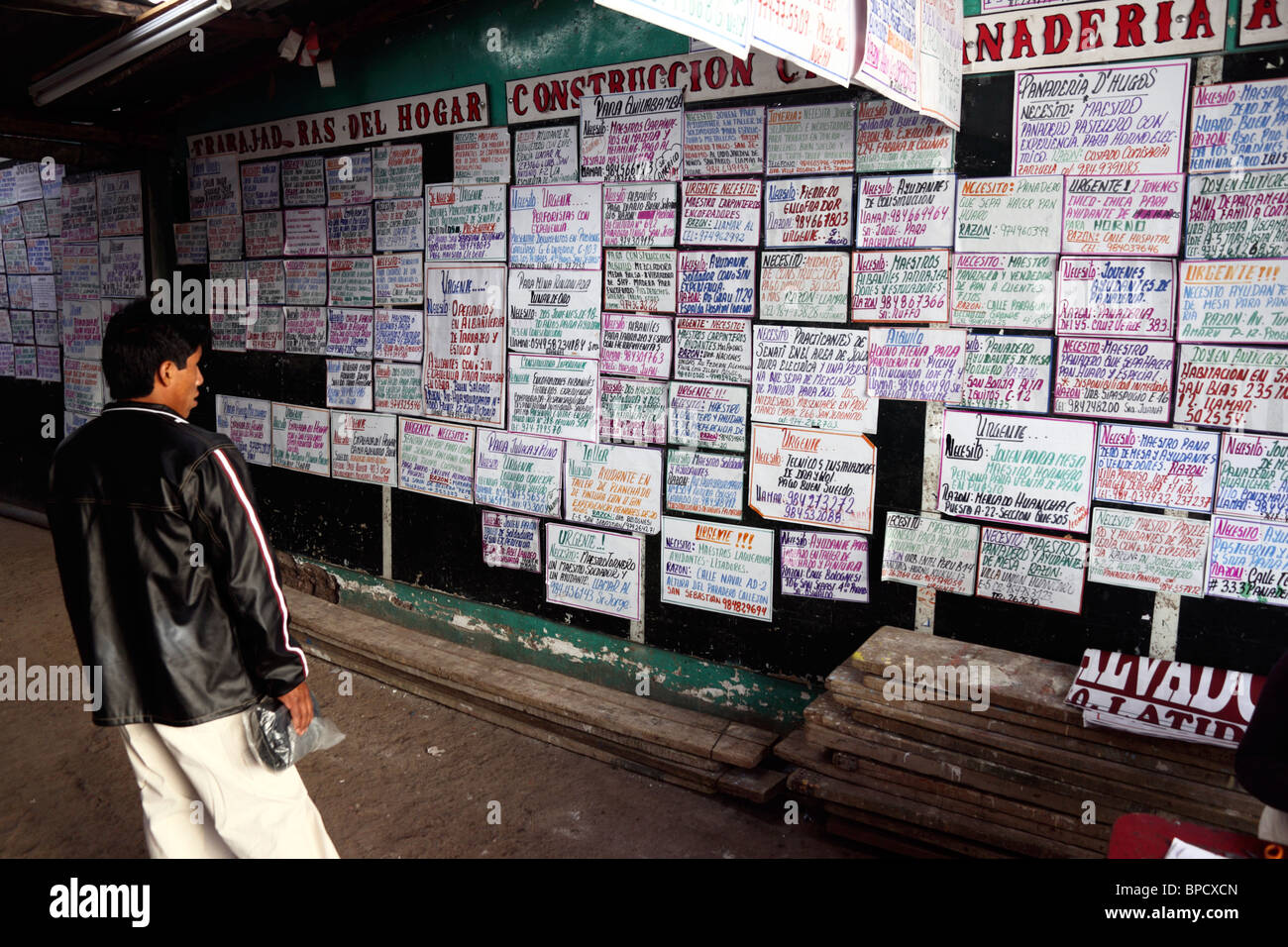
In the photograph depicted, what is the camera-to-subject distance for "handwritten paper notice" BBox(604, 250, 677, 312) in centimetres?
459

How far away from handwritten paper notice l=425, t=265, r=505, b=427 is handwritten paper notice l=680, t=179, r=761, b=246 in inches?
50.9

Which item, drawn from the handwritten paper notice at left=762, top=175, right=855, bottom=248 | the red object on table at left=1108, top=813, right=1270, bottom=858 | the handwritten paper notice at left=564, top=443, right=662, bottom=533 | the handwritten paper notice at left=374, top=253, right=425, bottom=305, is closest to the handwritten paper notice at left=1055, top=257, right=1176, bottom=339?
the handwritten paper notice at left=762, top=175, right=855, bottom=248

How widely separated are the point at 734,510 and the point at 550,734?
1621mm

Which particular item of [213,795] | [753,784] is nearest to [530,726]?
[753,784]

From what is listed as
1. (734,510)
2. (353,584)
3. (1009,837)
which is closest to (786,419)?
(734,510)

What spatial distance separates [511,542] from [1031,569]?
294 cm

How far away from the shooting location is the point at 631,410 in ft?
15.7

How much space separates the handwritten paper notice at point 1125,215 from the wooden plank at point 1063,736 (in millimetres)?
1805

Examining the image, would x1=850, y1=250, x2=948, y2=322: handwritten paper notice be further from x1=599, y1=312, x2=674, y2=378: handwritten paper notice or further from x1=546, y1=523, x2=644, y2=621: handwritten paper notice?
x1=546, y1=523, x2=644, y2=621: handwritten paper notice

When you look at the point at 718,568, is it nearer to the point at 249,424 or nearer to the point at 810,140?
the point at 810,140

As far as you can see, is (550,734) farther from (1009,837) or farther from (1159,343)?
(1159,343)

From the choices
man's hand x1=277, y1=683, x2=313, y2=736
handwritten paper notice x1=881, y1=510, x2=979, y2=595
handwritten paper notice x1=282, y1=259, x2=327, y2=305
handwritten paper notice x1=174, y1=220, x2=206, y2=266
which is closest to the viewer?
man's hand x1=277, y1=683, x2=313, y2=736

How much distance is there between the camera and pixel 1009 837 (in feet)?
11.1

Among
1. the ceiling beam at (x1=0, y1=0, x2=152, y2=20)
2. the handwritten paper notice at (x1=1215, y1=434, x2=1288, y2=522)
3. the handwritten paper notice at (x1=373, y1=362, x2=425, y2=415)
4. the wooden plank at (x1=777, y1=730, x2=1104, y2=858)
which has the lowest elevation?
the wooden plank at (x1=777, y1=730, x2=1104, y2=858)
